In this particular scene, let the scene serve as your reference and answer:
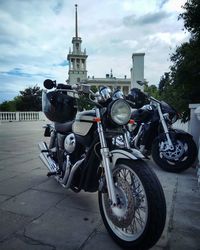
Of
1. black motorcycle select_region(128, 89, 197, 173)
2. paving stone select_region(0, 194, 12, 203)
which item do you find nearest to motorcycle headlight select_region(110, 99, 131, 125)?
black motorcycle select_region(128, 89, 197, 173)

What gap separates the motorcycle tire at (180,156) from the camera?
2.97 meters

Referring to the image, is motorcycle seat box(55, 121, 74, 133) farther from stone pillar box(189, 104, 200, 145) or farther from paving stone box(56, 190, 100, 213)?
stone pillar box(189, 104, 200, 145)

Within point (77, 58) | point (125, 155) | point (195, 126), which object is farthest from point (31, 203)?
point (77, 58)

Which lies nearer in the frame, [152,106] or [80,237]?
[80,237]

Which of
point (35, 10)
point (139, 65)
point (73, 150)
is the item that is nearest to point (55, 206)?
point (73, 150)

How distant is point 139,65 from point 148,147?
2.59 meters

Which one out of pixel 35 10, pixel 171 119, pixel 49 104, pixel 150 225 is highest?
pixel 35 10

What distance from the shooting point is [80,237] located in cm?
151

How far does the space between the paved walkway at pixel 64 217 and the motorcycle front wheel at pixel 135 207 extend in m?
0.12

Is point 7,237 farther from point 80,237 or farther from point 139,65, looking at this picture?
point 139,65

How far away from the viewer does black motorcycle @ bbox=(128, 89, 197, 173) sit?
3018 mm

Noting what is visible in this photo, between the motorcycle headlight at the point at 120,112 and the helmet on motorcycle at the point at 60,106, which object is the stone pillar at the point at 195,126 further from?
the motorcycle headlight at the point at 120,112

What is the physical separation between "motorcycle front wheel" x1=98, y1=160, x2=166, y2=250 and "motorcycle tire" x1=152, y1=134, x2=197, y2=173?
5.51 feet

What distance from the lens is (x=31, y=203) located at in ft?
6.74
